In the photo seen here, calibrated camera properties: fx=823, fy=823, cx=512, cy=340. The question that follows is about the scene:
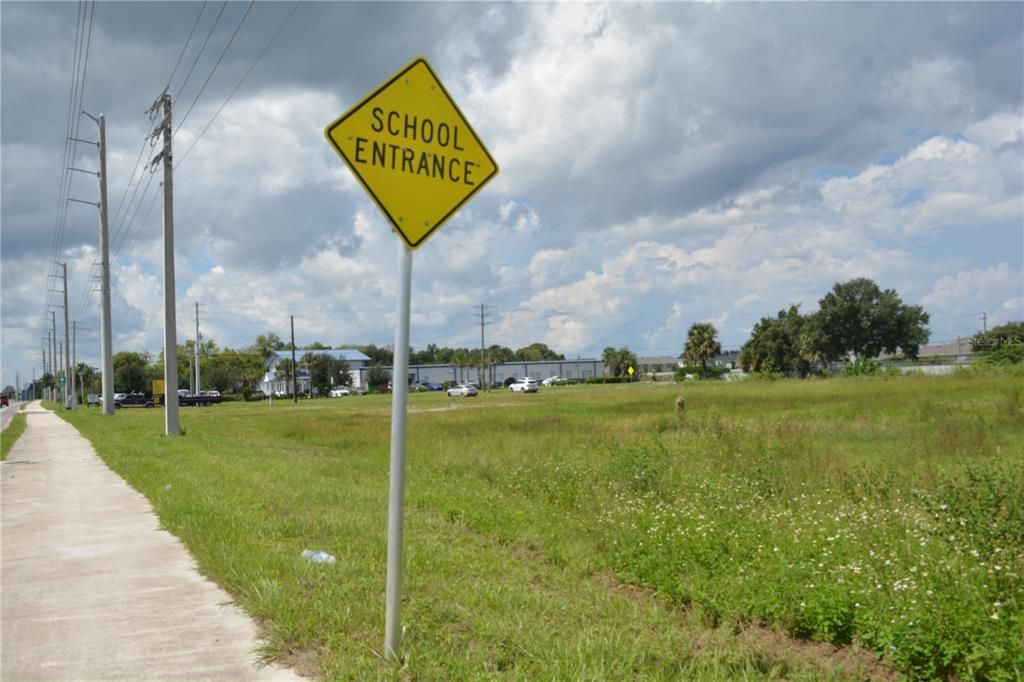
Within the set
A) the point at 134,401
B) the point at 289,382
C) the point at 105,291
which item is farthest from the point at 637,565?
the point at 289,382

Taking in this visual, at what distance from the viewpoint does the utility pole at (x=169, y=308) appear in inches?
1014

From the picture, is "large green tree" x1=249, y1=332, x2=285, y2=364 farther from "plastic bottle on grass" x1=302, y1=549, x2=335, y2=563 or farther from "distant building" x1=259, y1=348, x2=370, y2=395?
"plastic bottle on grass" x1=302, y1=549, x2=335, y2=563

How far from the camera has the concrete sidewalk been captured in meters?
5.09

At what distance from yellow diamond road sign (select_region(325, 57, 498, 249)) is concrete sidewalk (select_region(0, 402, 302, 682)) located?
2856mm

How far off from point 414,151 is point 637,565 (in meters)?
4.38

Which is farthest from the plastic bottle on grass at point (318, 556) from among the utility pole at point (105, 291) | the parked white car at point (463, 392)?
the parked white car at point (463, 392)

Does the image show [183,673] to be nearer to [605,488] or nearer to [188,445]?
[605,488]

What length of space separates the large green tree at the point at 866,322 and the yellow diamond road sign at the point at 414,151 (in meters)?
88.8

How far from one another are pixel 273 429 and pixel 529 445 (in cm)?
1652

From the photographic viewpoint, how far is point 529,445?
733 inches

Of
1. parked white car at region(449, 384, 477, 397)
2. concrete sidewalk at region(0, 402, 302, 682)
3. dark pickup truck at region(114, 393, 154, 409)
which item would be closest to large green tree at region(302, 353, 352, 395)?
parked white car at region(449, 384, 477, 397)

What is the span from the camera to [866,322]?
86.9 m

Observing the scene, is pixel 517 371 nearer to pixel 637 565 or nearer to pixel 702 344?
pixel 702 344

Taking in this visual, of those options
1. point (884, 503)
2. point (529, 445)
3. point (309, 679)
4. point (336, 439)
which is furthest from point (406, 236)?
point (336, 439)
